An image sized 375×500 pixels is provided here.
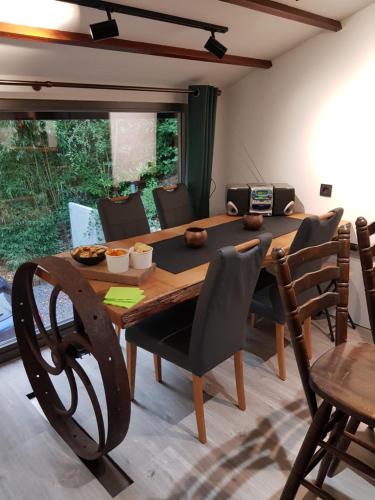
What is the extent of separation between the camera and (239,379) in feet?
6.38

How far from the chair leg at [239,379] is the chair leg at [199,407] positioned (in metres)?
0.27

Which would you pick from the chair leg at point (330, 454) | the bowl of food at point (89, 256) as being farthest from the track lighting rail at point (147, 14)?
the chair leg at point (330, 454)

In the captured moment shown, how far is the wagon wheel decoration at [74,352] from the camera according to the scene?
122 cm

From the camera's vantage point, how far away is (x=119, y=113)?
288 centimetres

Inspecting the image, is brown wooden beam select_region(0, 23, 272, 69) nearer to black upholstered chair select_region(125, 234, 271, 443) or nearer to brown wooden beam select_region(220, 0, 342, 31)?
brown wooden beam select_region(220, 0, 342, 31)

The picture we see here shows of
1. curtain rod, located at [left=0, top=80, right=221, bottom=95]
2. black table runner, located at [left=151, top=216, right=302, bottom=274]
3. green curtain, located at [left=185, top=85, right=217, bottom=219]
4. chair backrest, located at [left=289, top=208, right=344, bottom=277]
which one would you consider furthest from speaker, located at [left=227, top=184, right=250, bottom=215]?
chair backrest, located at [left=289, top=208, right=344, bottom=277]

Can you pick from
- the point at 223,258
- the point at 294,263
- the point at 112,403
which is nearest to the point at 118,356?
the point at 112,403

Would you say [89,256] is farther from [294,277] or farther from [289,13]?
[289,13]

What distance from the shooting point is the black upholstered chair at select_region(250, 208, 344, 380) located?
1.92m

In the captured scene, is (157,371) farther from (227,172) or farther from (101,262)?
(227,172)

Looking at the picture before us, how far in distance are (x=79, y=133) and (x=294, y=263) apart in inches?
79.4

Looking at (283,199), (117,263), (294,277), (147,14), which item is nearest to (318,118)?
(283,199)

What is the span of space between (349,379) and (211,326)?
1.97 feet

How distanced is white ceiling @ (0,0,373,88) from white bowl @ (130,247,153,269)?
1.20m
